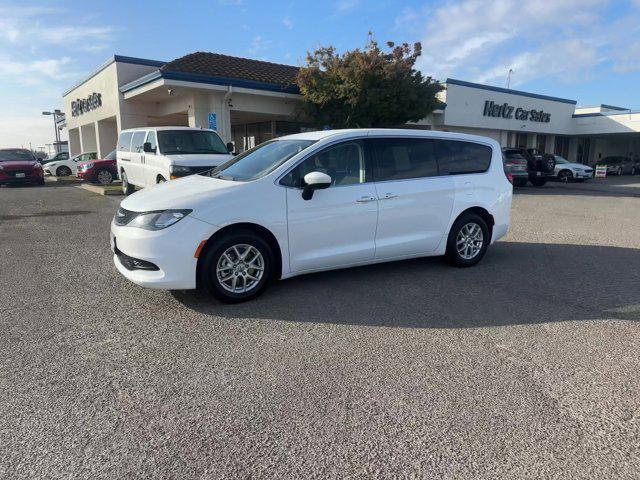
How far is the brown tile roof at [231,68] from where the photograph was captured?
1687 centimetres

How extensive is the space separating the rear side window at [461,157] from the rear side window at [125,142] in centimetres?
1023

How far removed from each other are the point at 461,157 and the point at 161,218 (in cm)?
394

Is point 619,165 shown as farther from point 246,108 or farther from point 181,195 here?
point 181,195

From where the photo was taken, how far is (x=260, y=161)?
5.50 m

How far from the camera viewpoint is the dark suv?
20328 mm

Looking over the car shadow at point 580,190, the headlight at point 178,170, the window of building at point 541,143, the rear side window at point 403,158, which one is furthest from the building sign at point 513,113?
the rear side window at point 403,158

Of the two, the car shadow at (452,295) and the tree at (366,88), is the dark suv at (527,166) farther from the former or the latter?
the car shadow at (452,295)

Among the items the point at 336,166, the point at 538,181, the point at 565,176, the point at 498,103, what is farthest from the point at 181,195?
the point at 498,103

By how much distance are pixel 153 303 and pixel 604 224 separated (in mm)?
9714

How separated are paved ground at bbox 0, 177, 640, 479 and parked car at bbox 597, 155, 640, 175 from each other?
3340 cm

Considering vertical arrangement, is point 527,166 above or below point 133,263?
above

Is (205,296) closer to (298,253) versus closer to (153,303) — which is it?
(153,303)

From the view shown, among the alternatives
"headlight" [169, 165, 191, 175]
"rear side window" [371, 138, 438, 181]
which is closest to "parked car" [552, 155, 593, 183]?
"headlight" [169, 165, 191, 175]

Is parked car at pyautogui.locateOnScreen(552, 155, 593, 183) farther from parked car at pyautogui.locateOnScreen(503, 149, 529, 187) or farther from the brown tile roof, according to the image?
the brown tile roof
